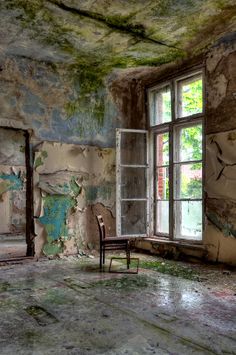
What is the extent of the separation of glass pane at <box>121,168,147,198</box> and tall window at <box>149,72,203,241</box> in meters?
0.23

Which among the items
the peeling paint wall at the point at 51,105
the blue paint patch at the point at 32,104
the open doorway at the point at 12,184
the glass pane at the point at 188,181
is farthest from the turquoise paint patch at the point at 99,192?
the open doorway at the point at 12,184

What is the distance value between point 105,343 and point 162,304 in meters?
0.96

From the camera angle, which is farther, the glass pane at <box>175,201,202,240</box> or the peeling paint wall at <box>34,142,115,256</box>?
the peeling paint wall at <box>34,142,115,256</box>

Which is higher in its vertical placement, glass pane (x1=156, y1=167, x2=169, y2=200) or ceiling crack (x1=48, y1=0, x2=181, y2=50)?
ceiling crack (x1=48, y1=0, x2=181, y2=50)

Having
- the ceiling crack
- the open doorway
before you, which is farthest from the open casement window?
the open doorway

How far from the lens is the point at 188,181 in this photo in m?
5.52

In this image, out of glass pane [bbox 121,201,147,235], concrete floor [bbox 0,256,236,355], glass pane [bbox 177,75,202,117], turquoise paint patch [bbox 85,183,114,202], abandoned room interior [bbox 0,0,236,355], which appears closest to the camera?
concrete floor [bbox 0,256,236,355]

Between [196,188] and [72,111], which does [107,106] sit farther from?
[196,188]

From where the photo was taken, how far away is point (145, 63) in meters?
5.77

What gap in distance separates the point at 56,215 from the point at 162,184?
6.21 feet

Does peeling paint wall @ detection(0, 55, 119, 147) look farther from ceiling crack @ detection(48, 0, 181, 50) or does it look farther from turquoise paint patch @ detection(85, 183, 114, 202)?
ceiling crack @ detection(48, 0, 181, 50)

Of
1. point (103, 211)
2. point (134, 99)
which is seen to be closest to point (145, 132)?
point (134, 99)

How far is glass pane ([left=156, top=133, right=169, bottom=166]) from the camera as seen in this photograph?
597 centimetres

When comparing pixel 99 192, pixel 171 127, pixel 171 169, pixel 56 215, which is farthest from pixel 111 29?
pixel 56 215
